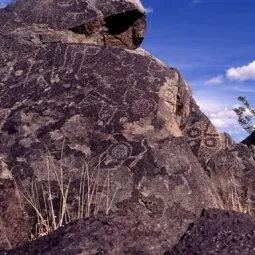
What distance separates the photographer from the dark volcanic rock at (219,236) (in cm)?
239

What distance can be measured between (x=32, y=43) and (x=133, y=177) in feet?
7.87

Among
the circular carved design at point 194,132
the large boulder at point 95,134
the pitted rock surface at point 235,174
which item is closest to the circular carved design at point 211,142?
the circular carved design at point 194,132

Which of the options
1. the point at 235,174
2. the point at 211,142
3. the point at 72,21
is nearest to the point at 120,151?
the point at 235,174

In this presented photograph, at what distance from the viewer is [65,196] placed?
4.39m

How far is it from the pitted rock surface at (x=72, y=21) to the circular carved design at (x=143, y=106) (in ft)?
5.69

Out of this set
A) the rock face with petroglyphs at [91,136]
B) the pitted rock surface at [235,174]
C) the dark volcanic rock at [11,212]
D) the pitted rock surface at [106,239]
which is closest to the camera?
the pitted rock surface at [106,239]

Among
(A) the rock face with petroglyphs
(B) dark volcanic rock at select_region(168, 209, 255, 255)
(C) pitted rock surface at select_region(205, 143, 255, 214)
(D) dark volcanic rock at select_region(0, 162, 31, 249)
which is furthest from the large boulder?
(B) dark volcanic rock at select_region(168, 209, 255, 255)

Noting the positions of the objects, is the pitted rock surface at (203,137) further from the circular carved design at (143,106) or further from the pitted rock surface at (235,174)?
the circular carved design at (143,106)

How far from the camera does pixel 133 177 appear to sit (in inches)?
177

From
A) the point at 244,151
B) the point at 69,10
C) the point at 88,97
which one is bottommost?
the point at 244,151

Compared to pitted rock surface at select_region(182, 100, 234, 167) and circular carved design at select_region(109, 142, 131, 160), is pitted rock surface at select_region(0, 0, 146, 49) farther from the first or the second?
circular carved design at select_region(109, 142, 131, 160)

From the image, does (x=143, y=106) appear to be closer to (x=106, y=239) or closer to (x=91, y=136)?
(x=91, y=136)

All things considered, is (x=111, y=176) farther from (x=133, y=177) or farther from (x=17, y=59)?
(x=17, y=59)

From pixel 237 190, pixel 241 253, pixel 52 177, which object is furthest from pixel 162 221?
pixel 237 190
